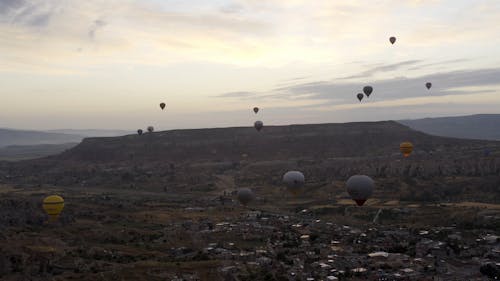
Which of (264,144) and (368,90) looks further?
(264,144)

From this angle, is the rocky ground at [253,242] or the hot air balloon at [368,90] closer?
the rocky ground at [253,242]

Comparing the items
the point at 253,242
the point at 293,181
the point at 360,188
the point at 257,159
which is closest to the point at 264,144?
the point at 257,159

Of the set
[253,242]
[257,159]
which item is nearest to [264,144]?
[257,159]

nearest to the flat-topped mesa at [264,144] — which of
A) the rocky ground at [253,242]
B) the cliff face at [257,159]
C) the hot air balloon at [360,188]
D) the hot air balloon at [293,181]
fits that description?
the cliff face at [257,159]

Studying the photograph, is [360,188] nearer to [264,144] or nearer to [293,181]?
[293,181]

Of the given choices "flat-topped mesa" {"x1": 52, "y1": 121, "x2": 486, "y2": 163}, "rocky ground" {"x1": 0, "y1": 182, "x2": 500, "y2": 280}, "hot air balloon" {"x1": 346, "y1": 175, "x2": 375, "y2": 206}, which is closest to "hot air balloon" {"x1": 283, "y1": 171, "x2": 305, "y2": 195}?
"rocky ground" {"x1": 0, "y1": 182, "x2": 500, "y2": 280}

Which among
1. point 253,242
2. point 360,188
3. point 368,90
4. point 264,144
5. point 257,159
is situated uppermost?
point 368,90

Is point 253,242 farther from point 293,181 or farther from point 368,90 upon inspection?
point 368,90

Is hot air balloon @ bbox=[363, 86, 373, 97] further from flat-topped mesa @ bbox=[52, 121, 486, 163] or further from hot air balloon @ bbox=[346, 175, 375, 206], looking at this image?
hot air balloon @ bbox=[346, 175, 375, 206]

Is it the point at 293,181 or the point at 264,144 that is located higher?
the point at 264,144

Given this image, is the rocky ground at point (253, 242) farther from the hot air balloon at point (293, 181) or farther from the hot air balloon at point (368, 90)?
the hot air balloon at point (368, 90)

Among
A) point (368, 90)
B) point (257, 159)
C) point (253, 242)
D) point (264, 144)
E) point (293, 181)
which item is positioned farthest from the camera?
point (264, 144)

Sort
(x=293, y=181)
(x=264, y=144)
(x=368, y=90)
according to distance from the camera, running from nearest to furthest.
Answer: (x=293, y=181) → (x=368, y=90) → (x=264, y=144)
